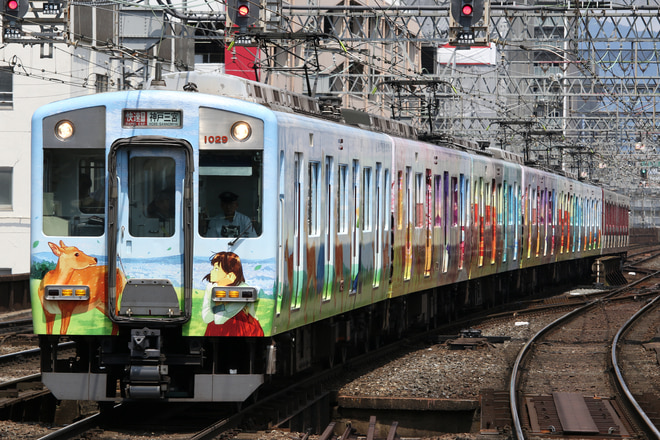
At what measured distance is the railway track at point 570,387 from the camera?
9797 millimetres

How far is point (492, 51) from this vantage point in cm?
4281

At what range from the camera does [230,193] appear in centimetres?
908

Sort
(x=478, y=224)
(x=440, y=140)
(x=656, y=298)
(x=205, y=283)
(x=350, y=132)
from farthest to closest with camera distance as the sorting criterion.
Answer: (x=656, y=298) → (x=478, y=224) → (x=440, y=140) → (x=350, y=132) → (x=205, y=283)

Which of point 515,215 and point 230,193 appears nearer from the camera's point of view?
point 230,193

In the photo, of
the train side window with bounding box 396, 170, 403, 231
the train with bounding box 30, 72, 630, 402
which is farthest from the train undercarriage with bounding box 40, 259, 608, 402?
the train side window with bounding box 396, 170, 403, 231

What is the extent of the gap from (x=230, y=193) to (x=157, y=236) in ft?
2.18

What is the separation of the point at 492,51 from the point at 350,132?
32100 mm

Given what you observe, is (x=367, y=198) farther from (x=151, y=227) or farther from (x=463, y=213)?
(x=463, y=213)

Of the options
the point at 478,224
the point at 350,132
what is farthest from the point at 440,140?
the point at 350,132

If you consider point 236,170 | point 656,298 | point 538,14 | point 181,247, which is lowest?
point 656,298

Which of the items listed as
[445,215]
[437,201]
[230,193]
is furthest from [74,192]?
[445,215]

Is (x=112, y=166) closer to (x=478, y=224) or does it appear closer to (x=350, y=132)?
(x=350, y=132)

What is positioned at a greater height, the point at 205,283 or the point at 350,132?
the point at 350,132

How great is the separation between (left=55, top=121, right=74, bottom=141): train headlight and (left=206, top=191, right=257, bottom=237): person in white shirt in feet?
4.29
